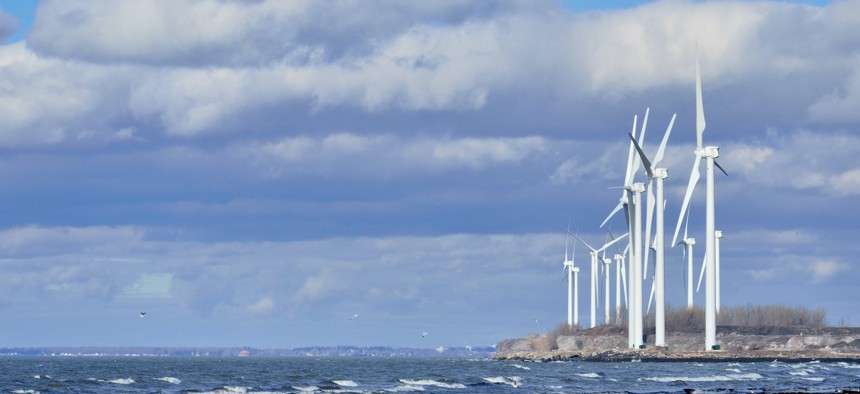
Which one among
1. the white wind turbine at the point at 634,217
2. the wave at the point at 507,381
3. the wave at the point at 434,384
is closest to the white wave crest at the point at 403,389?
the wave at the point at 434,384

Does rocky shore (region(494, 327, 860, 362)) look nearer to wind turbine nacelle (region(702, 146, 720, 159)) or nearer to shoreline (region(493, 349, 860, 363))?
shoreline (region(493, 349, 860, 363))

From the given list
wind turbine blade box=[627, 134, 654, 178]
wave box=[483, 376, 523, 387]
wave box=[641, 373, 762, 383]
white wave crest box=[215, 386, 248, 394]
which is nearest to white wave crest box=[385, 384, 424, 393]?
wave box=[483, 376, 523, 387]

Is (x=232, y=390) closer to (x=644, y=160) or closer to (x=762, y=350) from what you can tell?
(x=644, y=160)

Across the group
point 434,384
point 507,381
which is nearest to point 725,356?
point 507,381

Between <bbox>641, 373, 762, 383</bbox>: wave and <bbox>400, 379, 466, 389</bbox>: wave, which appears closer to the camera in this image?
<bbox>400, 379, 466, 389</bbox>: wave

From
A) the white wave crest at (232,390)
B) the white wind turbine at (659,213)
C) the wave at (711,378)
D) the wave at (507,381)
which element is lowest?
the white wave crest at (232,390)

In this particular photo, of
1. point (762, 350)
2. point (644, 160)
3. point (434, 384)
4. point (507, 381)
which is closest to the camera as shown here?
point (434, 384)

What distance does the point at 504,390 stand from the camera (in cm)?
9694

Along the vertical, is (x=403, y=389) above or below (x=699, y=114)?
below

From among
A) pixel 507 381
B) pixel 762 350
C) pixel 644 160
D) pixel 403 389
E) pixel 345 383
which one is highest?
pixel 644 160

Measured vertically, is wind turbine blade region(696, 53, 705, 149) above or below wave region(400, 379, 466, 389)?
above

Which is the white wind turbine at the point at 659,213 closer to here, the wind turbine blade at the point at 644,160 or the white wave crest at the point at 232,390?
the wind turbine blade at the point at 644,160

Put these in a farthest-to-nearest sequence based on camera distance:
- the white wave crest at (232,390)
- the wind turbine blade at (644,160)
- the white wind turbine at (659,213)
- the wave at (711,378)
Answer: the white wind turbine at (659,213), the wind turbine blade at (644,160), the wave at (711,378), the white wave crest at (232,390)

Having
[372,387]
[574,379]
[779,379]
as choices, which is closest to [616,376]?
[574,379]
